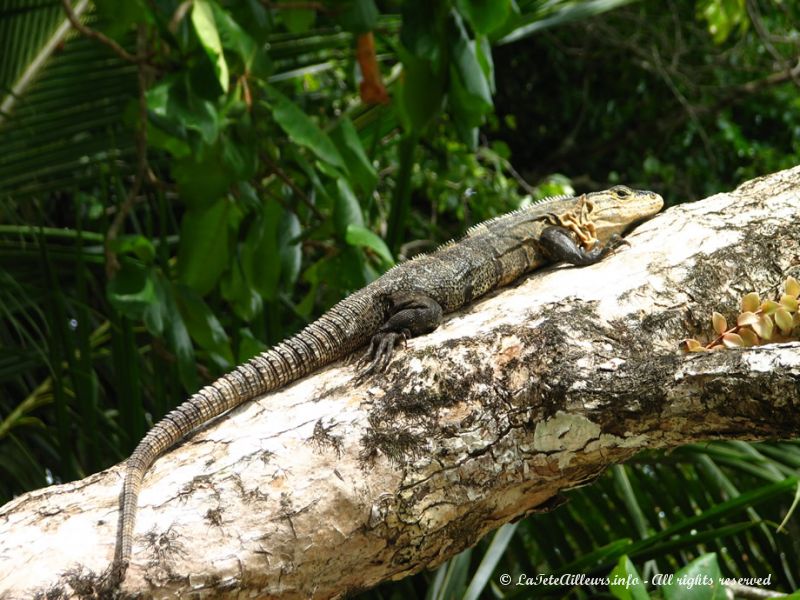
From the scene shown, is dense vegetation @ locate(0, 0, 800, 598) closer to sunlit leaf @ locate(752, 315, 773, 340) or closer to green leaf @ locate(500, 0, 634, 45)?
green leaf @ locate(500, 0, 634, 45)

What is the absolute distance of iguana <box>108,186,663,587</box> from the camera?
9.23 ft

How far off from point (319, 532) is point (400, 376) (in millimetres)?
532

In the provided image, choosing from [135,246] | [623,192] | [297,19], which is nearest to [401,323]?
[135,246]

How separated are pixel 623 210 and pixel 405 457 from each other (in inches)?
93.1

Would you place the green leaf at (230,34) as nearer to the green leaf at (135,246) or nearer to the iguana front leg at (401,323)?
the green leaf at (135,246)

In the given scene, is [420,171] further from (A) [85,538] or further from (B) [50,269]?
(A) [85,538]

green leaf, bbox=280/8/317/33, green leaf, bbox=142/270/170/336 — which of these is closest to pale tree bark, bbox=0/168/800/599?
green leaf, bbox=142/270/170/336

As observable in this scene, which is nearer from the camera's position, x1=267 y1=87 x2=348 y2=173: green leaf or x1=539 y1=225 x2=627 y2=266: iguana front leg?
x1=267 y1=87 x2=348 y2=173: green leaf

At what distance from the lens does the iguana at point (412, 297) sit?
111 inches

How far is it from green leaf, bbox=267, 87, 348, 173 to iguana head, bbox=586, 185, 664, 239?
142 cm

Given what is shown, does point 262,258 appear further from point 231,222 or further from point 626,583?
point 626,583

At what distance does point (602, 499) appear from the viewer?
4309 mm

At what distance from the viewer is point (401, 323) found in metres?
3.40

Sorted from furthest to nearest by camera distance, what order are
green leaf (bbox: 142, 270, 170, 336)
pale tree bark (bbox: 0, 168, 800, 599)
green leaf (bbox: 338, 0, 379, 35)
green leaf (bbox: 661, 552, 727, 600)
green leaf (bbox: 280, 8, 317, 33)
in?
green leaf (bbox: 280, 8, 317, 33) → green leaf (bbox: 142, 270, 170, 336) → green leaf (bbox: 338, 0, 379, 35) → pale tree bark (bbox: 0, 168, 800, 599) → green leaf (bbox: 661, 552, 727, 600)
